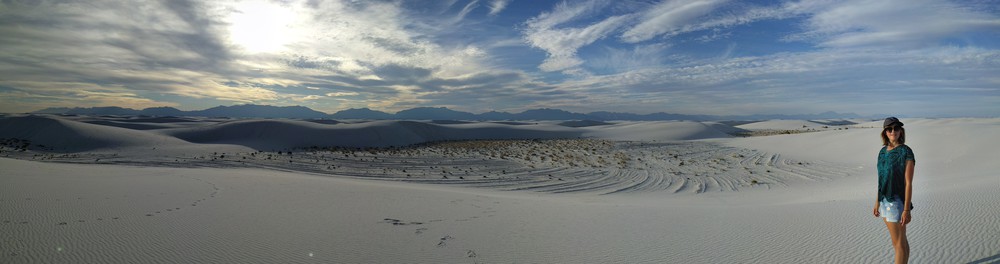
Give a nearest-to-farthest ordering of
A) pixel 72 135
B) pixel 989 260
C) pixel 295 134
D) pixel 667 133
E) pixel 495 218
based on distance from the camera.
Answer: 1. pixel 989 260
2. pixel 495 218
3. pixel 72 135
4. pixel 295 134
5. pixel 667 133

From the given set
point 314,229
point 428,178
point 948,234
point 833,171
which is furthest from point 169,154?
point 833,171

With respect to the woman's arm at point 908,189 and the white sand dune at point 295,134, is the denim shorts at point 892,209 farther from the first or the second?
the white sand dune at point 295,134

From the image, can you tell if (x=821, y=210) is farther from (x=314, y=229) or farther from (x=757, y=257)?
(x=314, y=229)

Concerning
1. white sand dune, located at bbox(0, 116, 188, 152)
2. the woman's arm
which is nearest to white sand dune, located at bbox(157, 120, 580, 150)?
white sand dune, located at bbox(0, 116, 188, 152)

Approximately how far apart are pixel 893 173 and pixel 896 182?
75mm

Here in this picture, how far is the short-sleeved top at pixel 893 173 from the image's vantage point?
3.42 metres

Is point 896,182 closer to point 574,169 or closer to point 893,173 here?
point 893,173

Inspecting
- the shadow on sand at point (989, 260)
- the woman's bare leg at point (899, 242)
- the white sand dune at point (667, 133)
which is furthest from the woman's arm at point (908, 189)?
the white sand dune at point (667, 133)

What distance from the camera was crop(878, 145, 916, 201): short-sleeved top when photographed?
3.42 metres

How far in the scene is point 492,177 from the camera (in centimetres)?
1408

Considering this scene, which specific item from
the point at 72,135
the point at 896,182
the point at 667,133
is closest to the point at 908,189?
the point at 896,182

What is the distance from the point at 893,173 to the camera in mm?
3490

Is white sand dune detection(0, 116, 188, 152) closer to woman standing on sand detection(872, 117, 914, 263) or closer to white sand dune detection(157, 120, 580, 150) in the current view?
white sand dune detection(157, 120, 580, 150)

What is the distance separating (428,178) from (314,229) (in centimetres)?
793
